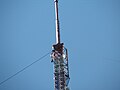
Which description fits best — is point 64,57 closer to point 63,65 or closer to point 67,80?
point 63,65

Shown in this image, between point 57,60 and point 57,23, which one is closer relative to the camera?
point 57,60

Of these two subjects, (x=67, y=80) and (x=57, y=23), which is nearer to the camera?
(x=67, y=80)

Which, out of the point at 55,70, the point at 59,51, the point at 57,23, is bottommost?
the point at 55,70

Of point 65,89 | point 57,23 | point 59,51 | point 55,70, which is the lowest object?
point 65,89

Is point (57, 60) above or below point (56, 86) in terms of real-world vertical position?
above

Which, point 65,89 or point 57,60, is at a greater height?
point 57,60

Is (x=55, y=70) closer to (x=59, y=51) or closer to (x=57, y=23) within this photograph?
(x=59, y=51)

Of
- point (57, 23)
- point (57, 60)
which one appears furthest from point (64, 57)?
point (57, 23)

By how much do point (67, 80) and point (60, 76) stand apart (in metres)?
1.20

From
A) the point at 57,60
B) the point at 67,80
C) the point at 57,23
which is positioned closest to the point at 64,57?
the point at 57,60

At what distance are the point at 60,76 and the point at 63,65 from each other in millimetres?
1328

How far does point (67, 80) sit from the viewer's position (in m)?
26.5

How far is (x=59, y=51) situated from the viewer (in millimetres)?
26812

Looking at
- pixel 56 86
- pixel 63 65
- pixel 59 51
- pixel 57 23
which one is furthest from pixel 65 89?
pixel 57 23
